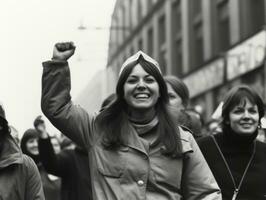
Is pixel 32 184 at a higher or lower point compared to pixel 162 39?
higher

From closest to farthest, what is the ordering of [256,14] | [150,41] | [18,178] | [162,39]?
1. [18,178]
2. [256,14]
3. [162,39]
4. [150,41]

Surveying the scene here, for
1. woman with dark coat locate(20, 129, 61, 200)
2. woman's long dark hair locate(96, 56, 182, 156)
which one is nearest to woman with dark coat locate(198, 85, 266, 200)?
woman's long dark hair locate(96, 56, 182, 156)

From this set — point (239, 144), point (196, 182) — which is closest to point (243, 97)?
point (239, 144)

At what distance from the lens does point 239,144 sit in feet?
18.4

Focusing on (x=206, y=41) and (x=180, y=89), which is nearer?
(x=180, y=89)

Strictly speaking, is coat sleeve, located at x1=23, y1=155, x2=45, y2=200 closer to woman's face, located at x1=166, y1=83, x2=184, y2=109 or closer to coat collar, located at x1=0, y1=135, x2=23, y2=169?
coat collar, located at x1=0, y1=135, x2=23, y2=169

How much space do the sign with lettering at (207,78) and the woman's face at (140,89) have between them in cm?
2297

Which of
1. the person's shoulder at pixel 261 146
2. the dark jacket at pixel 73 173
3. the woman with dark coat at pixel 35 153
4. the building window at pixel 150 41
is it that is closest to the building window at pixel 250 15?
the building window at pixel 150 41

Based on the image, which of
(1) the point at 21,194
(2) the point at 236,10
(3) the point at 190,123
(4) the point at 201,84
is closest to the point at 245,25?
(2) the point at 236,10

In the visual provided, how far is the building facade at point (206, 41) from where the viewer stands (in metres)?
24.2

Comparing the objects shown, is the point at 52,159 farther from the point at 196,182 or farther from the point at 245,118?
the point at 196,182

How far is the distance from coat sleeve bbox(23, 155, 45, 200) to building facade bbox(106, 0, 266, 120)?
44.1ft

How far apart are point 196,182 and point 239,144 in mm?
1705

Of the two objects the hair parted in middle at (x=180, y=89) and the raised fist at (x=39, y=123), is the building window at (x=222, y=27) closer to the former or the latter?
the hair parted in middle at (x=180, y=89)
